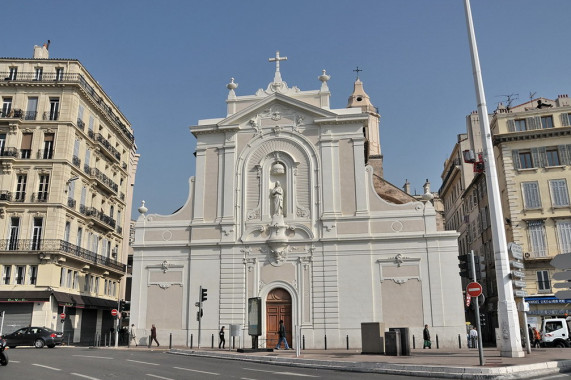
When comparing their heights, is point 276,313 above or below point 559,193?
below

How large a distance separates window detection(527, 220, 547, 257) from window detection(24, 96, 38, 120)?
36.8 metres

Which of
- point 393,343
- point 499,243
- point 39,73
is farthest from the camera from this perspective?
point 39,73

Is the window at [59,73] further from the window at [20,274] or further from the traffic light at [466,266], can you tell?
the traffic light at [466,266]

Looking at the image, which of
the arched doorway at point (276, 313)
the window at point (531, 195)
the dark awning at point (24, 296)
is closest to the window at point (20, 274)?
the dark awning at point (24, 296)

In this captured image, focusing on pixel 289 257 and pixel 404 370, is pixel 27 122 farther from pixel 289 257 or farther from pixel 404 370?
pixel 404 370

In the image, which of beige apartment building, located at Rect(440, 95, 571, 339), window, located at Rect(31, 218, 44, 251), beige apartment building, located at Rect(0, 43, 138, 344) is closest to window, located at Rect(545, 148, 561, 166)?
beige apartment building, located at Rect(440, 95, 571, 339)

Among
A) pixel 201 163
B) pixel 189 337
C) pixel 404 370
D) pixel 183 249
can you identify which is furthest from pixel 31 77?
pixel 404 370

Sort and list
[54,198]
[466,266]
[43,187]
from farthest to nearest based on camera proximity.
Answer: [43,187], [54,198], [466,266]

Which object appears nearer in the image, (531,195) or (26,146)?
(531,195)

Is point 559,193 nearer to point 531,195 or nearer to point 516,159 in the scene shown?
point 531,195

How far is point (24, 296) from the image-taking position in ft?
114

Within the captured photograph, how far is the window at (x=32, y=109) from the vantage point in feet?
128

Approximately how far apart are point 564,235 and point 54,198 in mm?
35664

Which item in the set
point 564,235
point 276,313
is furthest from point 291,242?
point 564,235
